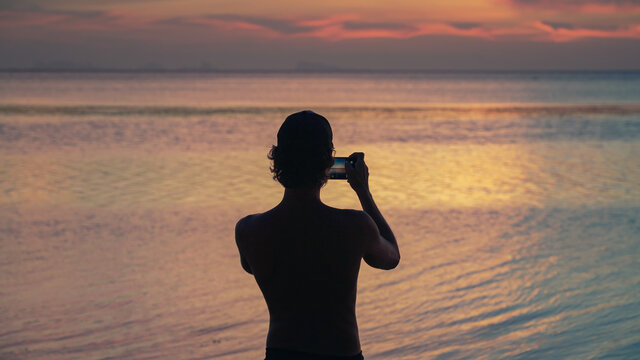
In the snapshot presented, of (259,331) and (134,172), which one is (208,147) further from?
(259,331)

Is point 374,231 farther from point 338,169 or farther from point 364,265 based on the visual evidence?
point 364,265

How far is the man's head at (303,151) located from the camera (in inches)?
93.4

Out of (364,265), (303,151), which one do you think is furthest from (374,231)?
(364,265)

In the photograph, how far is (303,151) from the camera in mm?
2391

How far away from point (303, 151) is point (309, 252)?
29cm

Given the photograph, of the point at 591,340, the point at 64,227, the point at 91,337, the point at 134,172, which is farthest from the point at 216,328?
the point at 134,172

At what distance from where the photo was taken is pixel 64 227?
11.3 metres

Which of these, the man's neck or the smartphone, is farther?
the smartphone

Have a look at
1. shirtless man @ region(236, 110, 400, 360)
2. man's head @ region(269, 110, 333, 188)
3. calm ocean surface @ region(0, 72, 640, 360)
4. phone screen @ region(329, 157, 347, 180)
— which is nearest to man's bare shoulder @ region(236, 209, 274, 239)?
shirtless man @ region(236, 110, 400, 360)

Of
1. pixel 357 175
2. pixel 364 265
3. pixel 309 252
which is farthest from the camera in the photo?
pixel 364 265

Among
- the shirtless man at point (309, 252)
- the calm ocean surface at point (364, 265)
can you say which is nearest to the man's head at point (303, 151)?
the shirtless man at point (309, 252)

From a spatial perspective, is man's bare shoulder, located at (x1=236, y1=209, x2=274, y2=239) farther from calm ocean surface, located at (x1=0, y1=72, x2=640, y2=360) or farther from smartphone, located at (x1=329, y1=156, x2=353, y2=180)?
calm ocean surface, located at (x1=0, y1=72, x2=640, y2=360)

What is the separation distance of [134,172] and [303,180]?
16.5 meters

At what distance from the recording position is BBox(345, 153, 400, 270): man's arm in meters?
2.43
